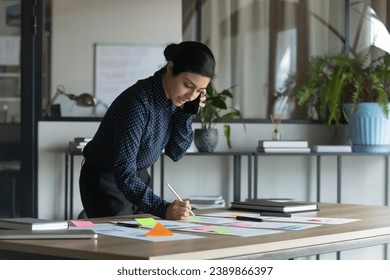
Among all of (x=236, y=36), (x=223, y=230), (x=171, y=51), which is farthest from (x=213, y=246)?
(x=236, y=36)

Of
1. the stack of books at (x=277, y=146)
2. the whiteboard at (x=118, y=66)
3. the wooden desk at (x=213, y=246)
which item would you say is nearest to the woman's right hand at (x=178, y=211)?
the wooden desk at (x=213, y=246)

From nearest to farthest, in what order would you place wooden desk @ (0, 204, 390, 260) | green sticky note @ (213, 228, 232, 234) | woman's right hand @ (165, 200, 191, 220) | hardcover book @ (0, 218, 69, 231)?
1. wooden desk @ (0, 204, 390, 260)
2. hardcover book @ (0, 218, 69, 231)
3. green sticky note @ (213, 228, 232, 234)
4. woman's right hand @ (165, 200, 191, 220)

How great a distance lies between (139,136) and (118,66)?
8.42ft

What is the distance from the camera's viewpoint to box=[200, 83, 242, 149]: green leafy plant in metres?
Result: 5.52

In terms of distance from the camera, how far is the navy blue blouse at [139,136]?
3.10 m

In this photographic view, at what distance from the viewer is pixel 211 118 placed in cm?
564

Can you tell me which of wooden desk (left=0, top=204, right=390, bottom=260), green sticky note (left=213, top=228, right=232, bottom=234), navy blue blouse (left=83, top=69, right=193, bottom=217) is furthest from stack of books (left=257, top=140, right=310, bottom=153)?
green sticky note (left=213, top=228, right=232, bottom=234)

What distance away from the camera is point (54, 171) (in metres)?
5.54

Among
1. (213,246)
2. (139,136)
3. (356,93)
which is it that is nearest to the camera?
(213,246)

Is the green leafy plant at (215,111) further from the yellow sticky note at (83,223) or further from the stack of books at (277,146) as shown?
the yellow sticky note at (83,223)

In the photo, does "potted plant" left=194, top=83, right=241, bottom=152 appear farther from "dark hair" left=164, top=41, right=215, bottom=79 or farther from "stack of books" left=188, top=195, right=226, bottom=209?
"dark hair" left=164, top=41, right=215, bottom=79

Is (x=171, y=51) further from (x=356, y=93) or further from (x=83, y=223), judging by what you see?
(x=356, y=93)

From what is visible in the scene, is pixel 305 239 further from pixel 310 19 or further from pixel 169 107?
pixel 310 19
